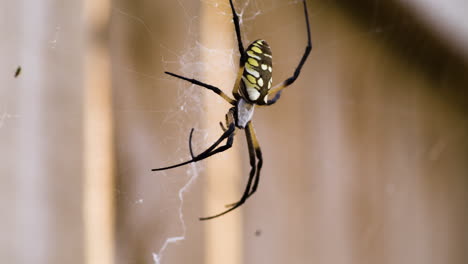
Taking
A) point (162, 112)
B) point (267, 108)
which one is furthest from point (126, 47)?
point (267, 108)

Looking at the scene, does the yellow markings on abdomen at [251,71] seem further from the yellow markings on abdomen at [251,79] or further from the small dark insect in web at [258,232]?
the small dark insect in web at [258,232]

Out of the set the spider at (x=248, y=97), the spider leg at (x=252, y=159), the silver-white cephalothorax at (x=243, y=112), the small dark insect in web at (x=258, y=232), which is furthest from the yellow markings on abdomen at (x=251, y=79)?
the small dark insect in web at (x=258, y=232)

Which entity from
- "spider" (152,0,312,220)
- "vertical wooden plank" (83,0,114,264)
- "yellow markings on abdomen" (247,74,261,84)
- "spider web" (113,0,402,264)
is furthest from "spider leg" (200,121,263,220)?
"vertical wooden plank" (83,0,114,264)

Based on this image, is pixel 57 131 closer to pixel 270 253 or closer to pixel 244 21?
pixel 244 21

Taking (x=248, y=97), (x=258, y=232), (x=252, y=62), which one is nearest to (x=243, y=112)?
(x=248, y=97)

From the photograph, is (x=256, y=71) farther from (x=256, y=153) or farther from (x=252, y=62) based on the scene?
(x=256, y=153)

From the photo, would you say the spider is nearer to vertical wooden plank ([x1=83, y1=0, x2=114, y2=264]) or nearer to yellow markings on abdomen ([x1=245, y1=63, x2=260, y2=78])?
yellow markings on abdomen ([x1=245, y1=63, x2=260, y2=78])
